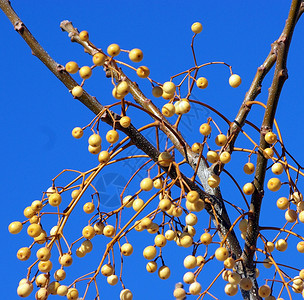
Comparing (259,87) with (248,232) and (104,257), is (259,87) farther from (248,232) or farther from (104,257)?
(104,257)

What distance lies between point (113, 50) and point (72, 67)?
0.51 feet

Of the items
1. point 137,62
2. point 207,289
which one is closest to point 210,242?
point 207,289

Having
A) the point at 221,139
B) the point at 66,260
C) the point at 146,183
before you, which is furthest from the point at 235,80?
the point at 66,260

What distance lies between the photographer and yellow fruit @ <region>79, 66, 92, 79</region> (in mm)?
1474

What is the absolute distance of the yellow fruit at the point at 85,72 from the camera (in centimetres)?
147

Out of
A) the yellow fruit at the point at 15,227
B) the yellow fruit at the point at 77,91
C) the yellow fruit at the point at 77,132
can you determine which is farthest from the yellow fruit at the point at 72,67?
the yellow fruit at the point at 15,227

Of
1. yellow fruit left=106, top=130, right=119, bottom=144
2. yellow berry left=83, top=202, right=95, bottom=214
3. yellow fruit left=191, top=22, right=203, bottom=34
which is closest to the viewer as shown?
yellow fruit left=106, top=130, right=119, bottom=144

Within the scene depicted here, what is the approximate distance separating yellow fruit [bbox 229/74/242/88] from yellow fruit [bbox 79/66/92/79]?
0.45 m

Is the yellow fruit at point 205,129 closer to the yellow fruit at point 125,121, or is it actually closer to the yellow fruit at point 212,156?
the yellow fruit at point 212,156

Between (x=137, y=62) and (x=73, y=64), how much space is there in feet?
0.63

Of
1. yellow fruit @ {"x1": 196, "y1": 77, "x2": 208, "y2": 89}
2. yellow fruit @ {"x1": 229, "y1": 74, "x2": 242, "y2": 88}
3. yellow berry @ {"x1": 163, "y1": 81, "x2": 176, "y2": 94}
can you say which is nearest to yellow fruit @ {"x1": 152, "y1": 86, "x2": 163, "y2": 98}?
yellow berry @ {"x1": 163, "y1": 81, "x2": 176, "y2": 94}

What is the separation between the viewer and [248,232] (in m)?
1.64

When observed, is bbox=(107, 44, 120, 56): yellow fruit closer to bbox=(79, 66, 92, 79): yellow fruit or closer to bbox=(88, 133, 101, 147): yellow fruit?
bbox=(79, 66, 92, 79): yellow fruit

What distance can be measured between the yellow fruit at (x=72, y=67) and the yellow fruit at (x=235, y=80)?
1.50 ft
